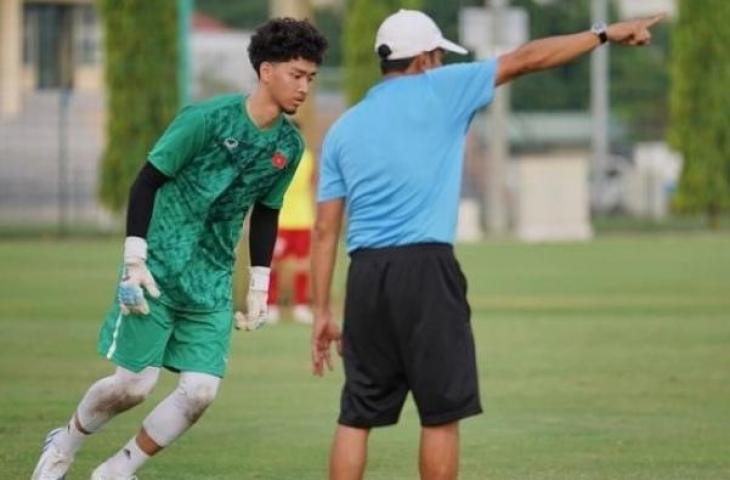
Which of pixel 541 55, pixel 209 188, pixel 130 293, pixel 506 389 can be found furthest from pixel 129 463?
pixel 506 389

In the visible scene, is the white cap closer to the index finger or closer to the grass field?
the index finger

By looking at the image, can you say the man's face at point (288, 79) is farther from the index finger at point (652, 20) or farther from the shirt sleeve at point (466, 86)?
the index finger at point (652, 20)

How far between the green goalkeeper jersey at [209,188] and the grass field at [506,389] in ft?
5.89

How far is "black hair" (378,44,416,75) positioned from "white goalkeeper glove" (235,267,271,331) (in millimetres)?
1678

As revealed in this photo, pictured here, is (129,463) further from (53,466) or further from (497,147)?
(497,147)

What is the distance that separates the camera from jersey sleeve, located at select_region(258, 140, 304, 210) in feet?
35.0

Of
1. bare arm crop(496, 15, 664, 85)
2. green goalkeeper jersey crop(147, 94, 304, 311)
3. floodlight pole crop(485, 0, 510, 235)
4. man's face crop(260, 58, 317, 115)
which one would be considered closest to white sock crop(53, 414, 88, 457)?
green goalkeeper jersey crop(147, 94, 304, 311)

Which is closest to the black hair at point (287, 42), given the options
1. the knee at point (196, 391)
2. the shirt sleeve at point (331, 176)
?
the shirt sleeve at point (331, 176)

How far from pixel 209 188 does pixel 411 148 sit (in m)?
1.36

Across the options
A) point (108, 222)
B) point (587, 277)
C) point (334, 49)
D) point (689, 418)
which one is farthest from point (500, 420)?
point (334, 49)

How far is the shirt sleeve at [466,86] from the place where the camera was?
9414mm

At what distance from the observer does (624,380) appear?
1764cm

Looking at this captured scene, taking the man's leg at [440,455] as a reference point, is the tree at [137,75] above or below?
above

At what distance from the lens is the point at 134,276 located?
10.3 meters
